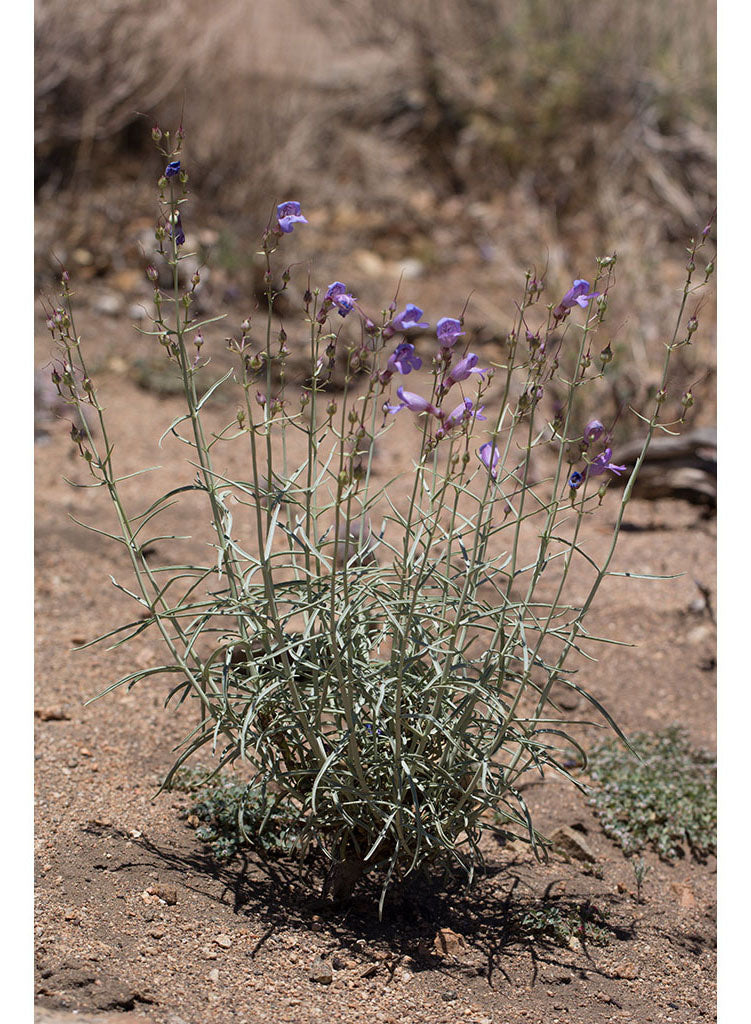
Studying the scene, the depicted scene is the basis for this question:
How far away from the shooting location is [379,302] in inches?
232

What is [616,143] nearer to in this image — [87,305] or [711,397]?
[711,397]

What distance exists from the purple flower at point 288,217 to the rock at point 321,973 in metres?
1.34

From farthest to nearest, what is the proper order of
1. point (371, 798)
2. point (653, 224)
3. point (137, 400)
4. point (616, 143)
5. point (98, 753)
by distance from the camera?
1. point (616, 143)
2. point (653, 224)
3. point (137, 400)
4. point (98, 753)
5. point (371, 798)

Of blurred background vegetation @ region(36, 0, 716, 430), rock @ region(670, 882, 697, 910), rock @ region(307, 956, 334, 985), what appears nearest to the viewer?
rock @ region(307, 956, 334, 985)

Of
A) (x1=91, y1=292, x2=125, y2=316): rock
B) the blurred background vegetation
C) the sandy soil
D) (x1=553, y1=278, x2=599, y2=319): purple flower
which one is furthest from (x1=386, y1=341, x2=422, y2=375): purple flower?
(x1=91, y1=292, x2=125, y2=316): rock

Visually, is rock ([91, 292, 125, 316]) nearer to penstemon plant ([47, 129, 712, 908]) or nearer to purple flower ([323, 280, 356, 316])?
penstemon plant ([47, 129, 712, 908])

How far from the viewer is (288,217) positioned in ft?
5.65

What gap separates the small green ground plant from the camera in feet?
8.80

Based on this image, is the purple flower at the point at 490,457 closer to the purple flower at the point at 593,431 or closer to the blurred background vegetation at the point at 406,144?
the purple flower at the point at 593,431

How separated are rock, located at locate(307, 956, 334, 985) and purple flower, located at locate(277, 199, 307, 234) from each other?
1.34 m

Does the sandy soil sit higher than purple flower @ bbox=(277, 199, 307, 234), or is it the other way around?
purple flower @ bbox=(277, 199, 307, 234)

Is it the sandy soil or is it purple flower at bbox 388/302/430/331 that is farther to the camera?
the sandy soil

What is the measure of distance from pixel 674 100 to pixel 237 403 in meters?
4.21

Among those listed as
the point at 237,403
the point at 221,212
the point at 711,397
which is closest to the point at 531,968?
the point at 237,403
